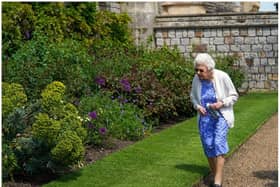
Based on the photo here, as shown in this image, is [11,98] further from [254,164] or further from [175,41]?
[175,41]

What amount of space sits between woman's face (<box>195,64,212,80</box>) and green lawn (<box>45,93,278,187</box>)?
1035 millimetres

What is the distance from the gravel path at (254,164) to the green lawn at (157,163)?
0.21m

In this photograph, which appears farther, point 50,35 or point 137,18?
point 137,18

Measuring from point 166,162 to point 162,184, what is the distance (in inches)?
46.4

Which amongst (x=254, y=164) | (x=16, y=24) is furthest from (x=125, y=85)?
(x=254, y=164)

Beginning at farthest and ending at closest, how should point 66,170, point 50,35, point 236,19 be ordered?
1. point 236,19
2. point 50,35
3. point 66,170

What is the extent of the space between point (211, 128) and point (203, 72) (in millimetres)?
562

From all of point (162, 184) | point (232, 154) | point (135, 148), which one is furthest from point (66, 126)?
point (232, 154)

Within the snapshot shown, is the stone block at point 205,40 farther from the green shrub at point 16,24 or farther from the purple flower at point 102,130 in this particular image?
the purple flower at point 102,130

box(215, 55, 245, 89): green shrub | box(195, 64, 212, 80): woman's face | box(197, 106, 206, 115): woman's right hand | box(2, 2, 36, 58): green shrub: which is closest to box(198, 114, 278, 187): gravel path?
box(197, 106, 206, 115): woman's right hand

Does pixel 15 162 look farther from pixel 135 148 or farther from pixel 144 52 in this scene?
pixel 144 52

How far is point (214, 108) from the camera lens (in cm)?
612

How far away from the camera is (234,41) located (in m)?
19.1

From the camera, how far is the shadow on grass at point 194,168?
678cm
